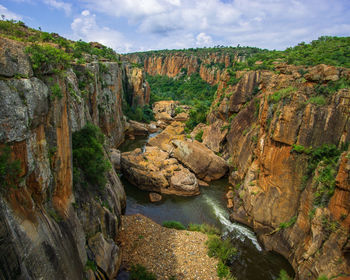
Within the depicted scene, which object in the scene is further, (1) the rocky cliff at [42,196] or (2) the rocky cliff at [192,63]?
(2) the rocky cliff at [192,63]

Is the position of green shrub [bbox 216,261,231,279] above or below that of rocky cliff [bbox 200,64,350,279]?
below

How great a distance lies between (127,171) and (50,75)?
16876mm

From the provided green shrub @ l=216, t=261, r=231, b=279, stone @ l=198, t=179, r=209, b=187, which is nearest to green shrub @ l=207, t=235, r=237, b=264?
green shrub @ l=216, t=261, r=231, b=279

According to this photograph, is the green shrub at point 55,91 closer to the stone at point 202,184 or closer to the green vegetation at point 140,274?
the green vegetation at point 140,274

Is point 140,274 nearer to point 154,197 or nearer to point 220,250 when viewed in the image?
point 220,250

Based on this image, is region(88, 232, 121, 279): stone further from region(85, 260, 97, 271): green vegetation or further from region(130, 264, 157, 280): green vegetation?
region(130, 264, 157, 280): green vegetation

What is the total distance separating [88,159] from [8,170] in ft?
20.3

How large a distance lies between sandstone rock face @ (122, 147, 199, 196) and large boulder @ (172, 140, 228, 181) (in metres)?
1.49

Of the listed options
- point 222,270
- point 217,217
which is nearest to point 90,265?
point 222,270

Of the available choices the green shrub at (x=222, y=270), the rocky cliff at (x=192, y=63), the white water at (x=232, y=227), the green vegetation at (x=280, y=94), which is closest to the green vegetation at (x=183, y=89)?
the rocky cliff at (x=192, y=63)

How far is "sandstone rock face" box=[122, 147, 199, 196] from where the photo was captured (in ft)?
73.1

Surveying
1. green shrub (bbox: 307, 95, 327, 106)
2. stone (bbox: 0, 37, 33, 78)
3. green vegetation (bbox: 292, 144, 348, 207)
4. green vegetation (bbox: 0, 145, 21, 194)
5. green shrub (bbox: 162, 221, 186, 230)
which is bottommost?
green shrub (bbox: 162, 221, 186, 230)

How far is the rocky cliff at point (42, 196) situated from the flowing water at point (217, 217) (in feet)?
25.4

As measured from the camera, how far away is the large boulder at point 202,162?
25.7m
